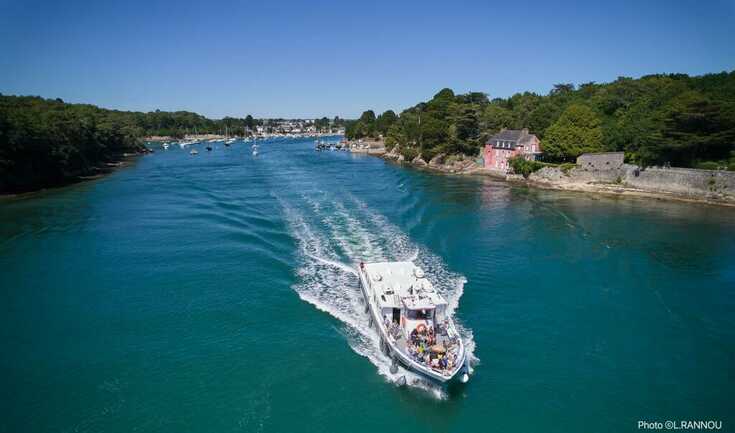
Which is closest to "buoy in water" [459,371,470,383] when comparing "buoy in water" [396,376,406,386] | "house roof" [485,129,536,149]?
"buoy in water" [396,376,406,386]

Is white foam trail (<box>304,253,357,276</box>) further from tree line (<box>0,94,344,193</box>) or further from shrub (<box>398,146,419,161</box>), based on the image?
shrub (<box>398,146,419,161</box>)

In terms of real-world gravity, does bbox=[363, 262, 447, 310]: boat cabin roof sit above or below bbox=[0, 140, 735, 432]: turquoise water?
above

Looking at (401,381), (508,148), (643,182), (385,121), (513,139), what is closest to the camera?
(401,381)

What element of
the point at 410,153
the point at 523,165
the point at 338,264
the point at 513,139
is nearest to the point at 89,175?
the point at 410,153

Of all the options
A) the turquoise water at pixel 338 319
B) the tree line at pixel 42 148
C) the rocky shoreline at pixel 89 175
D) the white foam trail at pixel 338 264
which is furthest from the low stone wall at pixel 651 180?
the tree line at pixel 42 148

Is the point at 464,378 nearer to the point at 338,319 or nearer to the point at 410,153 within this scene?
the point at 338,319
